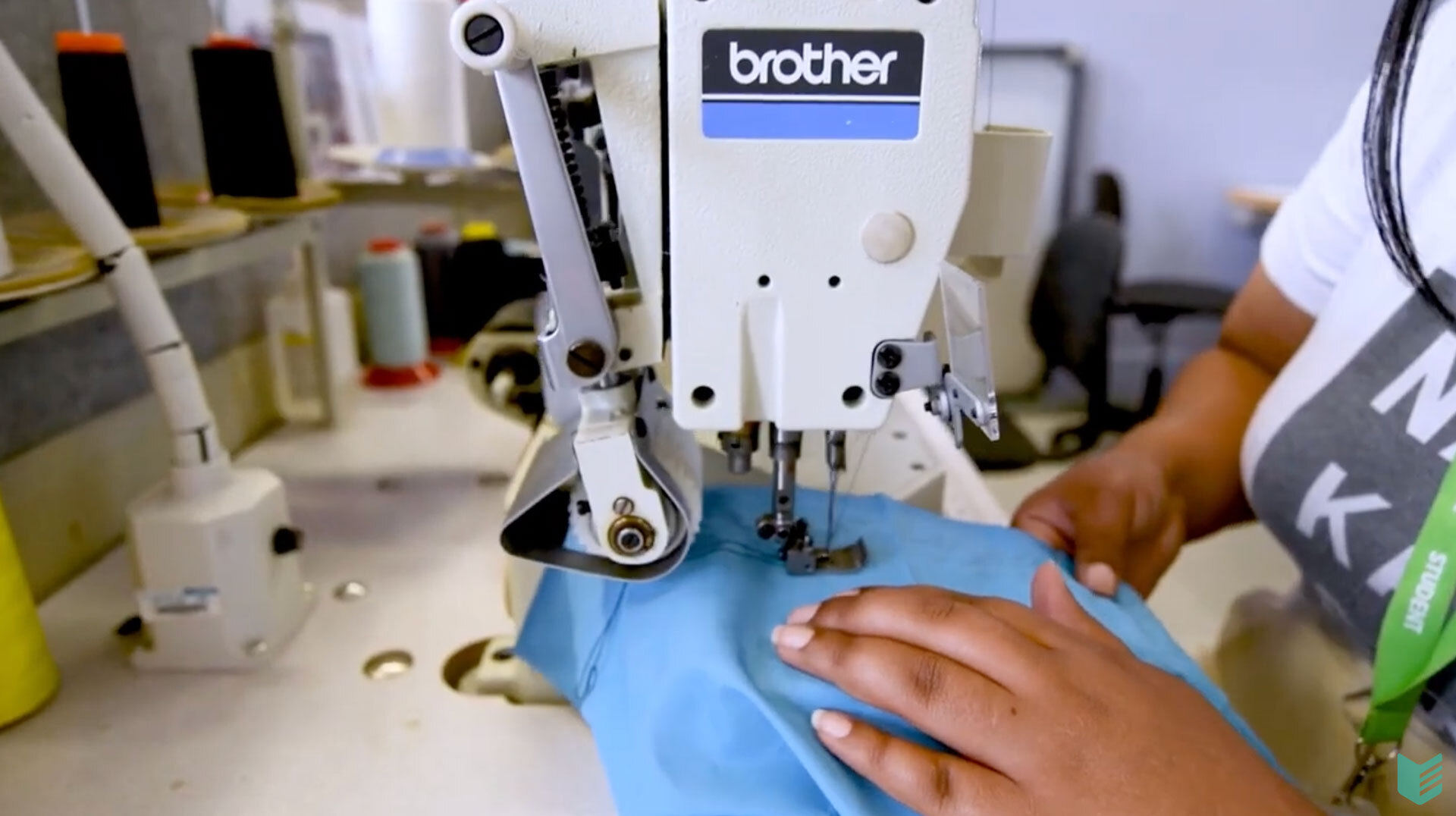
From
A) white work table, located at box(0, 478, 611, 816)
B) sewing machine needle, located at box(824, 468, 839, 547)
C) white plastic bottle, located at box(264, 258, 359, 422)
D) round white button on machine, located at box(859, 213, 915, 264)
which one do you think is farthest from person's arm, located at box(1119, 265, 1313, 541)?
white plastic bottle, located at box(264, 258, 359, 422)

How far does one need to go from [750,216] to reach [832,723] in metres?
0.29

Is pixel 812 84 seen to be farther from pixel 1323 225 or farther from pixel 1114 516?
pixel 1323 225

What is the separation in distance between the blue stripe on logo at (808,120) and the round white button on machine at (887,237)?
5 cm

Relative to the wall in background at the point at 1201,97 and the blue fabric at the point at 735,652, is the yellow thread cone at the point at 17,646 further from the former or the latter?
the wall in background at the point at 1201,97

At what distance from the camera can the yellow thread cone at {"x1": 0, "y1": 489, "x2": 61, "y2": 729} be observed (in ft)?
2.33

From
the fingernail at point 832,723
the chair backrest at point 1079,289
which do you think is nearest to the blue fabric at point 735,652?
the fingernail at point 832,723

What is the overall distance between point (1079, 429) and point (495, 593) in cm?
238

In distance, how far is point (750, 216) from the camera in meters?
0.58

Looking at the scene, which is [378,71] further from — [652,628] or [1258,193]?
[1258,193]

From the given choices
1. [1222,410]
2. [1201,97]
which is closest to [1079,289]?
[1201,97]

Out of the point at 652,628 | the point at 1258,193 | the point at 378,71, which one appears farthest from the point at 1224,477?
the point at 1258,193

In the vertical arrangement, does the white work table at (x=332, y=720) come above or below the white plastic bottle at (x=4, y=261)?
below

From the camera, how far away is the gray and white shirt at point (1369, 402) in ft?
2.37

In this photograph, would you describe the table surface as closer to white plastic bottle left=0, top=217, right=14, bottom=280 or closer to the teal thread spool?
white plastic bottle left=0, top=217, right=14, bottom=280
